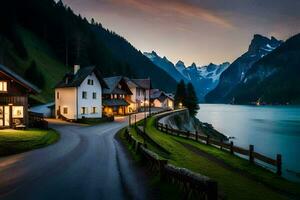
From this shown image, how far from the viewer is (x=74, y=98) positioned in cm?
5938

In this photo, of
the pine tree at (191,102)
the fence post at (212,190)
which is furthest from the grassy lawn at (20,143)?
the pine tree at (191,102)

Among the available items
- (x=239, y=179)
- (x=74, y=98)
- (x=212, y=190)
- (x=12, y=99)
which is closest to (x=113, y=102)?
(x=74, y=98)

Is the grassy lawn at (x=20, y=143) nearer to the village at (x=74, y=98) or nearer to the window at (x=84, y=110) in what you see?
the village at (x=74, y=98)

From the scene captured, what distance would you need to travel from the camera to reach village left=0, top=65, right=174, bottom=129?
3925 cm

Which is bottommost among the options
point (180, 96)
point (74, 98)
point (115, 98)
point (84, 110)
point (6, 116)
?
point (6, 116)

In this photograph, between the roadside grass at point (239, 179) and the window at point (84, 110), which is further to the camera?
the window at point (84, 110)

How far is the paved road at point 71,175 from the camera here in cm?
1433

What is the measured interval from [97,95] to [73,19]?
304 ft

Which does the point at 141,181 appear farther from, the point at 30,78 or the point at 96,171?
the point at 30,78

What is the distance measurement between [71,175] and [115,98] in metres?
61.0

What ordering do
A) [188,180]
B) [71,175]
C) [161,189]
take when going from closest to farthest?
[188,180]
[161,189]
[71,175]

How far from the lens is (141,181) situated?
54.5 ft

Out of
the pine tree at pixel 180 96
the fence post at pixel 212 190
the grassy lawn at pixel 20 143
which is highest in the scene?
the pine tree at pixel 180 96

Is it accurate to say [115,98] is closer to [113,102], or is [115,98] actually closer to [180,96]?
[113,102]
